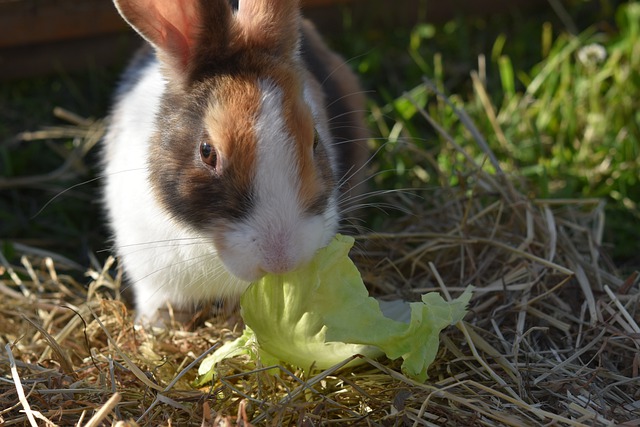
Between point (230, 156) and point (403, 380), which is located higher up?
point (230, 156)

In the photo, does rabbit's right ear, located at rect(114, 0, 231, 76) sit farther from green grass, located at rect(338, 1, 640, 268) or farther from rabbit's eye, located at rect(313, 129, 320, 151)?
green grass, located at rect(338, 1, 640, 268)

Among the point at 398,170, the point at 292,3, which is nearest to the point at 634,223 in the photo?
the point at 398,170

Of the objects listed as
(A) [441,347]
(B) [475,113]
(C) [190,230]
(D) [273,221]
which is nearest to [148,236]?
(C) [190,230]

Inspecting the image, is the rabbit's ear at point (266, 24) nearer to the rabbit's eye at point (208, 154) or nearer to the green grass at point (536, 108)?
the rabbit's eye at point (208, 154)

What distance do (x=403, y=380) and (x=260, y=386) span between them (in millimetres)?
575

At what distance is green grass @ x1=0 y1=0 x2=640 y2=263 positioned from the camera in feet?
16.9

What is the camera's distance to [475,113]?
570 cm

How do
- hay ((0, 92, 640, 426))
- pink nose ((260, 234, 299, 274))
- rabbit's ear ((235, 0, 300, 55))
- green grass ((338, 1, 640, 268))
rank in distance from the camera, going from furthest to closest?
1. green grass ((338, 1, 640, 268))
2. rabbit's ear ((235, 0, 300, 55))
3. hay ((0, 92, 640, 426))
4. pink nose ((260, 234, 299, 274))

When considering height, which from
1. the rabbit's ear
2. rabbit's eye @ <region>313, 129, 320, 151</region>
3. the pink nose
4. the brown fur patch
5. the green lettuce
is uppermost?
the rabbit's ear

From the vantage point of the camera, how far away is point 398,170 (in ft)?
17.1

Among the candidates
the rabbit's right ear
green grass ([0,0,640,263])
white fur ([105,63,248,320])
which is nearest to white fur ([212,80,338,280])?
white fur ([105,63,248,320])

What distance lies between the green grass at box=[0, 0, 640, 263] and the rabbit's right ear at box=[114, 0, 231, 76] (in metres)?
1.71

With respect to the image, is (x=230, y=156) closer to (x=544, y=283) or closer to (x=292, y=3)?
(x=292, y=3)

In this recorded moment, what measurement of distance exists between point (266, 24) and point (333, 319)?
1.29 meters
